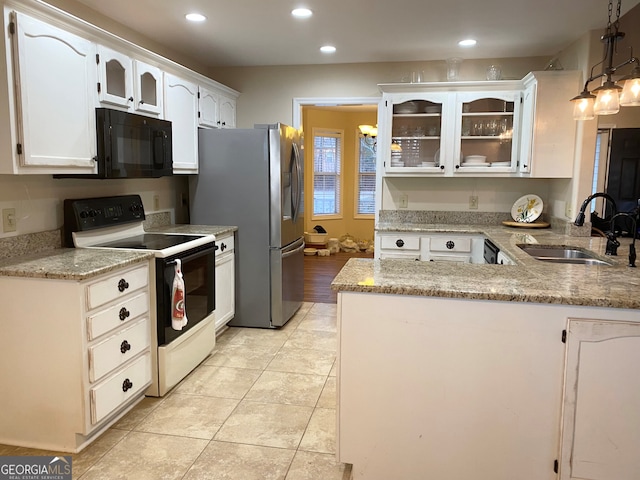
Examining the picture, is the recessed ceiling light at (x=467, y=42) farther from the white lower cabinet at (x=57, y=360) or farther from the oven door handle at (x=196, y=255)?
the white lower cabinet at (x=57, y=360)

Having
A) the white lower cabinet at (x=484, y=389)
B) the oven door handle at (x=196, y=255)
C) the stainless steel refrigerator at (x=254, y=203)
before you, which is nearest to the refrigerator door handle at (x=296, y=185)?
the stainless steel refrigerator at (x=254, y=203)

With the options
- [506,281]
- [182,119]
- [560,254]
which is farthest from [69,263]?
[560,254]

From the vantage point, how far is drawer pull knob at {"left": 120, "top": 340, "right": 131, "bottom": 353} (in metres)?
2.49

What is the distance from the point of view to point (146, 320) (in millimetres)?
2711

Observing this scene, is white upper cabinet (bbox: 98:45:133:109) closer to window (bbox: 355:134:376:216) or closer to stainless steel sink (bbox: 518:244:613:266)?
stainless steel sink (bbox: 518:244:613:266)

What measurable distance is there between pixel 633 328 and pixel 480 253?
2.18 m

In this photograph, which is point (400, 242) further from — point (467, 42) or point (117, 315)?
point (117, 315)

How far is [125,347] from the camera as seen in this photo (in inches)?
98.8

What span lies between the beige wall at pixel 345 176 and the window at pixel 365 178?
90 millimetres

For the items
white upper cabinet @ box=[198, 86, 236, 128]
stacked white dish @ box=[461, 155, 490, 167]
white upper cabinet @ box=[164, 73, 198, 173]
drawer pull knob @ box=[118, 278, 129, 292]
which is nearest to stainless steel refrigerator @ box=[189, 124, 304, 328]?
white upper cabinet @ box=[164, 73, 198, 173]

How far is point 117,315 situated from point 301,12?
220 cm

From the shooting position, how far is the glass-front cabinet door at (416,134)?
4195mm

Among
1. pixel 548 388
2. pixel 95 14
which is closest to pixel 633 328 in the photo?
pixel 548 388

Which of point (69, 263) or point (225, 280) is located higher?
point (69, 263)
